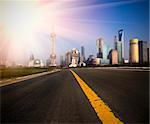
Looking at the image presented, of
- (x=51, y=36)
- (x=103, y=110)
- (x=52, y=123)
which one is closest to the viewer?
(x=52, y=123)

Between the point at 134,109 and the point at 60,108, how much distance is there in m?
1.77

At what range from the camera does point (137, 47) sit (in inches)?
3839

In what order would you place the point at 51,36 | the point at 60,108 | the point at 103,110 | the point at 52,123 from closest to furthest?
1. the point at 52,123
2. the point at 103,110
3. the point at 60,108
4. the point at 51,36

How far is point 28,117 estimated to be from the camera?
454cm

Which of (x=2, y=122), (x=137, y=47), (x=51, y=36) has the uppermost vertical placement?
(x=51, y=36)

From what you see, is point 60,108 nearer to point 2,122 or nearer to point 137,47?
point 2,122

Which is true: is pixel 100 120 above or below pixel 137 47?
below

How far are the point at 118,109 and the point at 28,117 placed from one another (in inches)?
81.3

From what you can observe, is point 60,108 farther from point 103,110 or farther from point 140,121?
point 140,121

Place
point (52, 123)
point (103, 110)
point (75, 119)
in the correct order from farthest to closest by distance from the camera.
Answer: point (103, 110), point (75, 119), point (52, 123)

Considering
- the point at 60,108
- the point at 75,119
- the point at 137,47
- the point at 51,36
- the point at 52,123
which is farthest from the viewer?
the point at 51,36

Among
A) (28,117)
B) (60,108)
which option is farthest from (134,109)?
(28,117)

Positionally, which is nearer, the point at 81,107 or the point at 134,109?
the point at 134,109

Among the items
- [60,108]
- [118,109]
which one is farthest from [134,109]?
[60,108]
